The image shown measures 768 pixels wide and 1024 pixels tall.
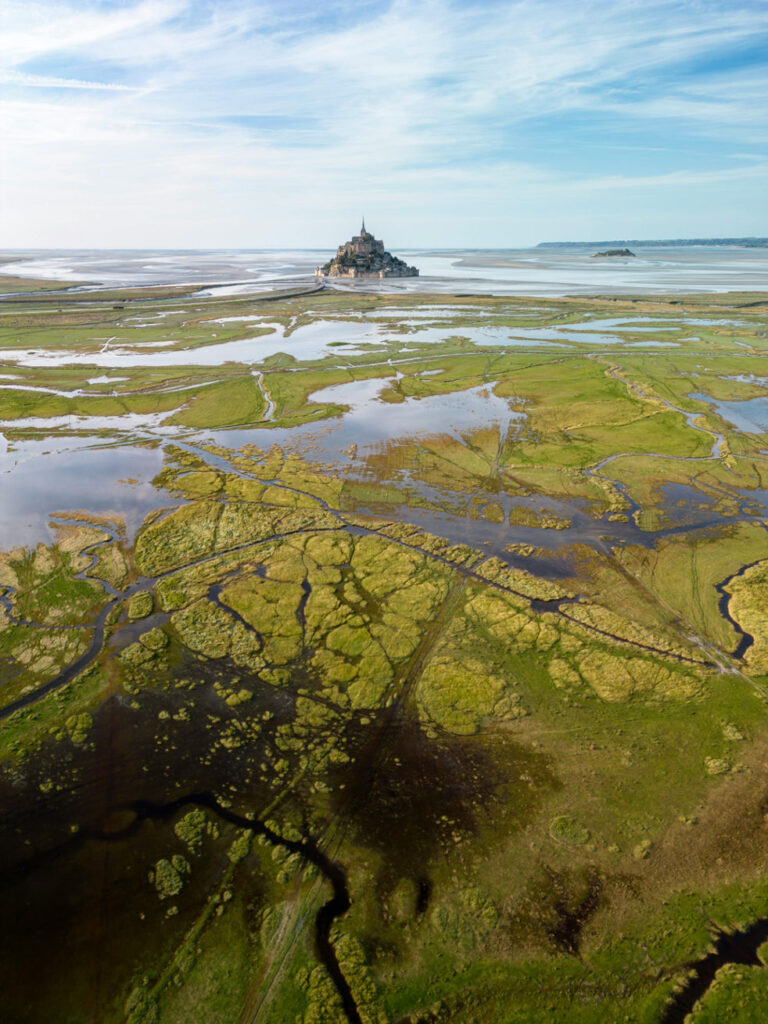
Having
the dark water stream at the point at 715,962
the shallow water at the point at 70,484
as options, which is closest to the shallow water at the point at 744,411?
the dark water stream at the point at 715,962

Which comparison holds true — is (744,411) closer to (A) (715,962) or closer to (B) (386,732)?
(B) (386,732)

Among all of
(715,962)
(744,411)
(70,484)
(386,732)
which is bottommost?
(715,962)

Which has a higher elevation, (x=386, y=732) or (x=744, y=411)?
(x=744, y=411)

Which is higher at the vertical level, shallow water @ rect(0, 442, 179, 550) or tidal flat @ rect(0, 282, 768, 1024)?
shallow water @ rect(0, 442, 179, 550)

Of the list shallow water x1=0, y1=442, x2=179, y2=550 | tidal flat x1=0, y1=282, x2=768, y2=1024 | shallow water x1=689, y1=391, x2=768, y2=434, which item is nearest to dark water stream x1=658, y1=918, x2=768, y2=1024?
tidal flat x1=0, y1=282, x2=768, y2=1024

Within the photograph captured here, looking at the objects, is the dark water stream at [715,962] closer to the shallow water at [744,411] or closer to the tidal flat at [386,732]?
the tidal flat at [386,732]

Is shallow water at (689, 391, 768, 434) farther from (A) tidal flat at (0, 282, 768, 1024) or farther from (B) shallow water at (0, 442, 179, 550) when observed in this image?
(B) shallow water at (0, 442, 179, 550)

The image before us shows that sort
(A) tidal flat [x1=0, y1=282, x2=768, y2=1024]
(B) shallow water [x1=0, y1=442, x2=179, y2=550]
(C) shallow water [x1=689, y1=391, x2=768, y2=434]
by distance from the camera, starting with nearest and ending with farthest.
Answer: (A) tidal flat [x1=0, y1=282, x2=768, y2=1024], (B) shallow water [x1=0, y1=442, x2=179, y2=550], (C) shallow water [x1=689, y1=391, x2=768, y2=434]

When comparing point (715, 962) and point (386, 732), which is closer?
point (715, 962)

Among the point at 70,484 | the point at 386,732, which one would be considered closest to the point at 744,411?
the point at 386,732

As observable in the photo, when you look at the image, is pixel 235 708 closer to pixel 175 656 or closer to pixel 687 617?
pixel 175 656
